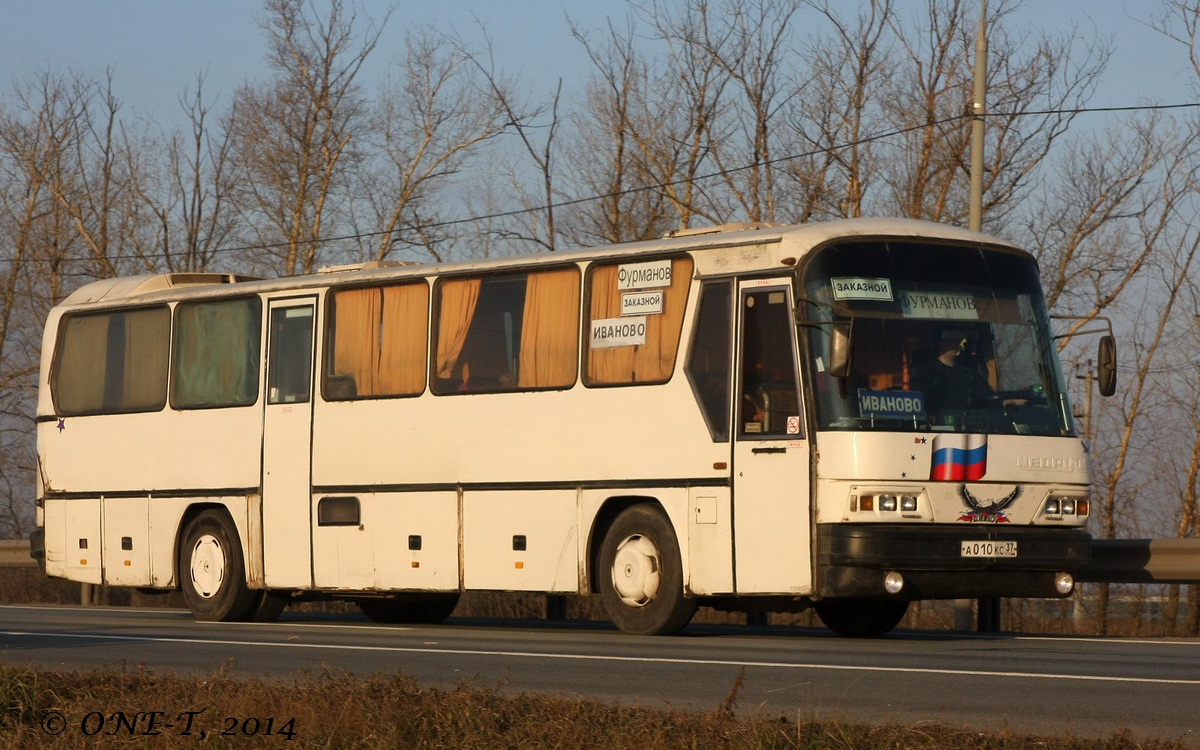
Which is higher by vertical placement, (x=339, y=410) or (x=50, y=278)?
(x=50, y=278)

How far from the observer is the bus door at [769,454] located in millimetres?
13641

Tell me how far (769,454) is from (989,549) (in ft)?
5.61

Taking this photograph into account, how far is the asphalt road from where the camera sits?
346 inches

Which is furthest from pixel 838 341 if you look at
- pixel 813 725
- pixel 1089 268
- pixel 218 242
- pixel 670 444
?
pixel 218 242

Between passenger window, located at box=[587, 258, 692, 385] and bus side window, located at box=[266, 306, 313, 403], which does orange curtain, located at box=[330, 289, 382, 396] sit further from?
passenger window, located at box=[587, 258, 692, 385]


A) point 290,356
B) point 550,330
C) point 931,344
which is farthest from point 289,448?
point 931,344

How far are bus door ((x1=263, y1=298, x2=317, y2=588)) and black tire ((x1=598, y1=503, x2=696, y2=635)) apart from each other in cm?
379

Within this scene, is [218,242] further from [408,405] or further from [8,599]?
[408,405]

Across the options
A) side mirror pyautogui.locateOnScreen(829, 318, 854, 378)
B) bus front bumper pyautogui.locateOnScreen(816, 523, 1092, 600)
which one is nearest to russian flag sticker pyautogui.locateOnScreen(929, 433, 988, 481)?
bus front bumper pyautogui.locateOnScreen(816, 523, 1092, 600)

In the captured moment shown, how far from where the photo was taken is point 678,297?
48.5 feet

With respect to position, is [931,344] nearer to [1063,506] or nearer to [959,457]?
[959,457]

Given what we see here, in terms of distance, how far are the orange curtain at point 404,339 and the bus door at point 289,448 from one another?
38.3 inches

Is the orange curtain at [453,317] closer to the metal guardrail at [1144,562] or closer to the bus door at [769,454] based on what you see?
the bus door at [769,454]

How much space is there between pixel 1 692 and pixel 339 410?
8.44 m
